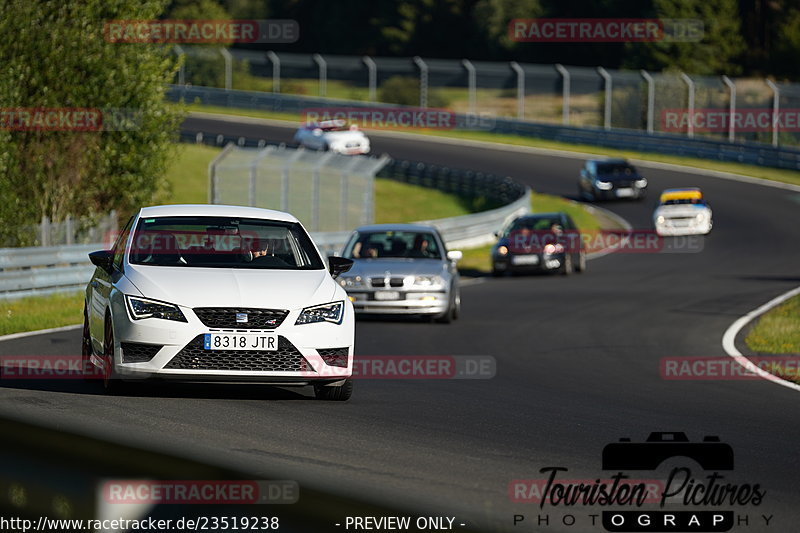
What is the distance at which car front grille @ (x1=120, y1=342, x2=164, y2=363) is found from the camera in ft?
32.6

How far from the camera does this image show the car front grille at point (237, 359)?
993 cm

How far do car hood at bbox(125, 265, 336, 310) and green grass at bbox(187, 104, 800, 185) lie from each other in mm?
35871

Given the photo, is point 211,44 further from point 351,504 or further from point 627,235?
point 351,504

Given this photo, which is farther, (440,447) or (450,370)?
(450,370)

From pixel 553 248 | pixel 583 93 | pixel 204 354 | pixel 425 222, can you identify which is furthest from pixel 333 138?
pixel 204 354

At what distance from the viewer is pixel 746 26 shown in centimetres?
8888

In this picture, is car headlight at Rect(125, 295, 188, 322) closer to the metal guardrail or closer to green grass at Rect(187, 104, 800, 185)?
the metal guardrail

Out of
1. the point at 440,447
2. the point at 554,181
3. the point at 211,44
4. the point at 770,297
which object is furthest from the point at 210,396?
the point at 211,44

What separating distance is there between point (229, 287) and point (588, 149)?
53556 millimetres

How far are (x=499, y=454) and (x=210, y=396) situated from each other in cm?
307

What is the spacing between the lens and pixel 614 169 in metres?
48.1
